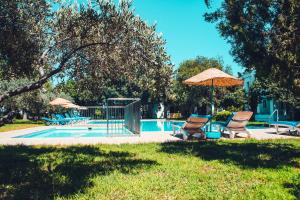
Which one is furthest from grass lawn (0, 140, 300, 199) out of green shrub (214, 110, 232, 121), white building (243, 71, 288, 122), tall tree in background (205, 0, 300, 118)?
white building (243, 71, 288, 122)

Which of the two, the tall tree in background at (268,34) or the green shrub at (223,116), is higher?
the tall tree in background at (268,34)

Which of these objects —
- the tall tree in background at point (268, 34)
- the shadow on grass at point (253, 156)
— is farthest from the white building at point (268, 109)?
the tall tree in background at point (268, 34)

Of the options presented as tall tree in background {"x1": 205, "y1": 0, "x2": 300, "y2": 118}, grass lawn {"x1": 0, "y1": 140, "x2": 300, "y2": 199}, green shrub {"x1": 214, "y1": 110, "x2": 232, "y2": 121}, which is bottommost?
grass lawn {"x1": 0, "y1": 140, "x2": 300, "y2": 199}

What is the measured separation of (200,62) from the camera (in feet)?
162

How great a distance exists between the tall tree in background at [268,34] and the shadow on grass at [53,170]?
12.8 ft

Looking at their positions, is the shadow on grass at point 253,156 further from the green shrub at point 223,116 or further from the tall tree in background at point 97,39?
the green shrub at point 223,116

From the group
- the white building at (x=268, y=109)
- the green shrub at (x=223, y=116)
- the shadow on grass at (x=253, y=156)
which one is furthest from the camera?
the white building at (x=268, y=109)

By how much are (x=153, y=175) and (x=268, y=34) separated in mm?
4950

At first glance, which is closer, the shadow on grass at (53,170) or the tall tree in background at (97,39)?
the shadow on grass at (53,170)

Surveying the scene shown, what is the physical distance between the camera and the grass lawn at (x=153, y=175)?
521 centimetres

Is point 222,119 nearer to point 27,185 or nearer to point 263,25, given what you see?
point 263,25

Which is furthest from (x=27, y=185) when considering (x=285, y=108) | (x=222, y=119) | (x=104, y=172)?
(x=285, y=108)

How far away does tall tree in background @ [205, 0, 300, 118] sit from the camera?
8227 mm

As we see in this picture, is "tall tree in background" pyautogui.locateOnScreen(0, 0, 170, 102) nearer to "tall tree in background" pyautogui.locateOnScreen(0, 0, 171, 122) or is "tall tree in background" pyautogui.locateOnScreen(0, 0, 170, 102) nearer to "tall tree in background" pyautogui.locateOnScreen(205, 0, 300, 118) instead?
"tall tree in background" pyautogui.locateOnScreen(0, 0, 171, 122)
